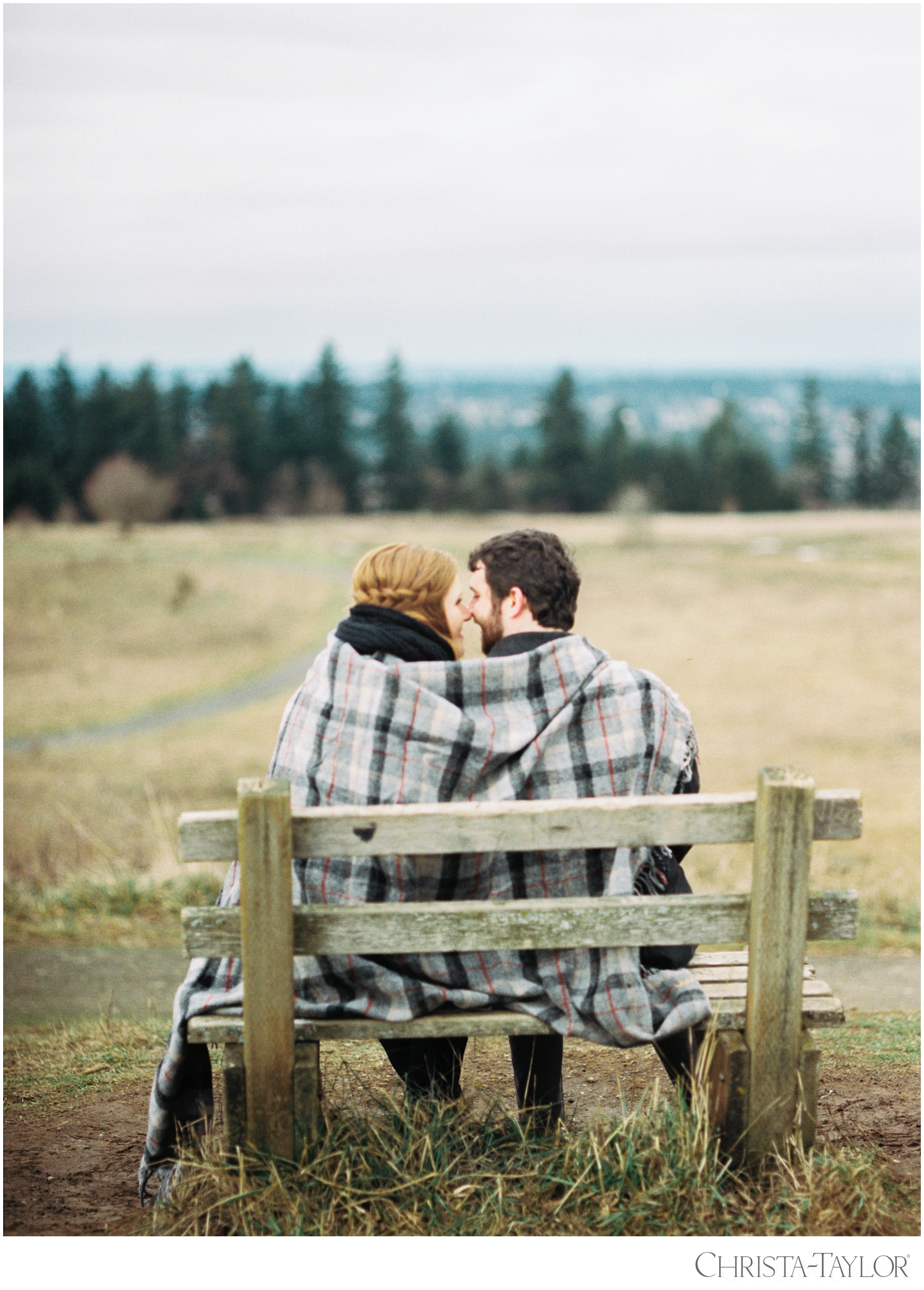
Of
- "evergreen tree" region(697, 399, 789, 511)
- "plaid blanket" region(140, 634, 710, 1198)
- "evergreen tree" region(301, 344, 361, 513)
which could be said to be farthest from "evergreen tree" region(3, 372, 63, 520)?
"plaid blanket" region(140, 634, 710, 1198)

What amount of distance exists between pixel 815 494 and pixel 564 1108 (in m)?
73.4

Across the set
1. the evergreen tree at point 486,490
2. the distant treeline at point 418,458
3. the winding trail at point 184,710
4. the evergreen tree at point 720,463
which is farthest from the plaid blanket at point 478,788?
the evergreen tree at point 720,463

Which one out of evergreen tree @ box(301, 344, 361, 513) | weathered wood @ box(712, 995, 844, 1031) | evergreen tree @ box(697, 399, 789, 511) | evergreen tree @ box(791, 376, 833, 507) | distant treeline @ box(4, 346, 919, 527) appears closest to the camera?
weathered wood @ box(712, 995, 844, 1031)

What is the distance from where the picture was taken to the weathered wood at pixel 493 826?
2.63 m

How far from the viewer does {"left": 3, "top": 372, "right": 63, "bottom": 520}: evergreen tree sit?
159ft

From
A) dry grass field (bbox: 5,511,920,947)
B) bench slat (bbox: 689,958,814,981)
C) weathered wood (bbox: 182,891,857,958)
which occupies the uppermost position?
weathered wood (bbox: 182,891,857,958)

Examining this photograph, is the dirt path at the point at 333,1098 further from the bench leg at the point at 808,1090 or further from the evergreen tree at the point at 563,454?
the evergreen tree at the point at 563,454

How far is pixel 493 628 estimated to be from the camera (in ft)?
10.2

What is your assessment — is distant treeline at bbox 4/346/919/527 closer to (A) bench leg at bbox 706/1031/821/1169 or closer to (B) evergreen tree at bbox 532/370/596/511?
(B) evergreen tree at bbox 532/370/596/511

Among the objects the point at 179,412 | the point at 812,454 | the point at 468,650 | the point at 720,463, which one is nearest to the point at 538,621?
the point at 468,650

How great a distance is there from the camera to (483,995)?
2.89m

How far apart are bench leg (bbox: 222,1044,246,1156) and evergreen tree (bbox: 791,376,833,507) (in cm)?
7308

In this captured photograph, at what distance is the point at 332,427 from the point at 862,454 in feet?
102

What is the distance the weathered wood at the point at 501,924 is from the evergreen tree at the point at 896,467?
222 feet
